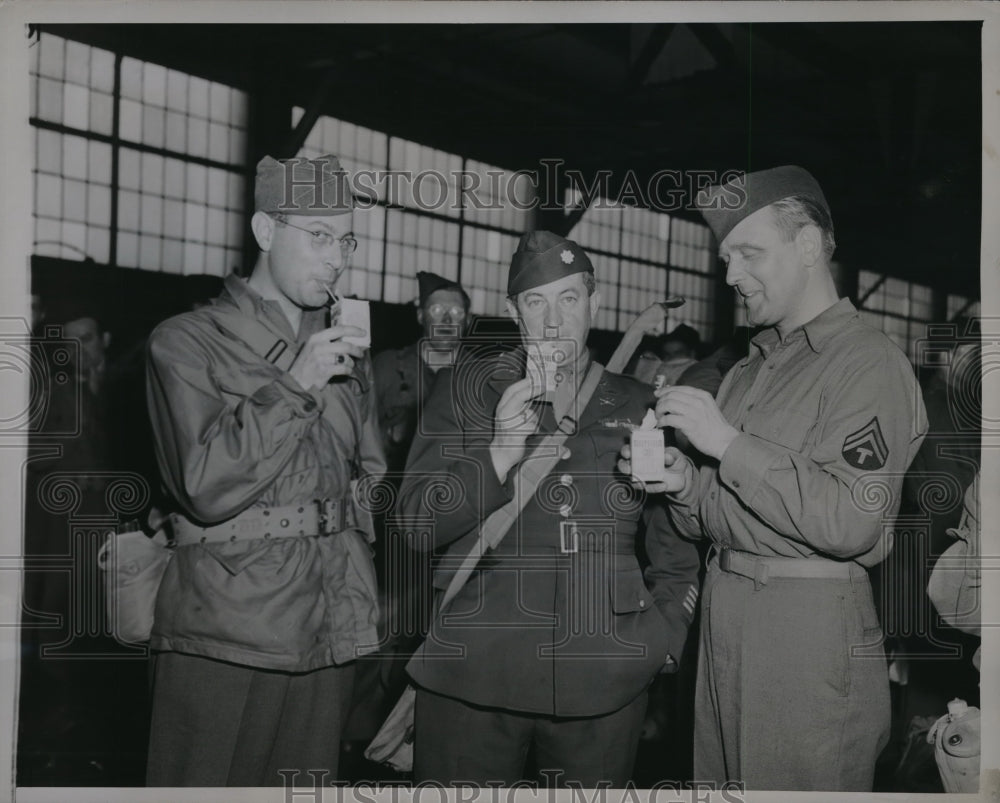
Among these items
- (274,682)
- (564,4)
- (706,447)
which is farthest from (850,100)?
(274,682)

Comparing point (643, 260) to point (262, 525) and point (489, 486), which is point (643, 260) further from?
point (262, 525)

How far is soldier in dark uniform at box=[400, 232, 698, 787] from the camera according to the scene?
2.72m

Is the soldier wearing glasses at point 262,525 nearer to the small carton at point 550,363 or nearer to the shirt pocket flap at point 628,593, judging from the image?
the small carton at point 550,363

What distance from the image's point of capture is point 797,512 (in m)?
2.45

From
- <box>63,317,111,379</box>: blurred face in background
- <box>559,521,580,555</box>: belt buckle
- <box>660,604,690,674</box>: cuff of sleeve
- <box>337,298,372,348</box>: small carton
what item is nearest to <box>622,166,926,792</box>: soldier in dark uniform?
<box>660,604,690,674</box>: cuff of sleeve

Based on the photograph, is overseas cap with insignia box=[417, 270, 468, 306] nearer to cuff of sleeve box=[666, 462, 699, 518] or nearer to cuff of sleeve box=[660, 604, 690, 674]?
cuff of sleeve box=[666, 462, 699, 518]

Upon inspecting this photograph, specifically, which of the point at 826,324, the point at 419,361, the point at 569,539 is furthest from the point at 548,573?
the point at 826,324

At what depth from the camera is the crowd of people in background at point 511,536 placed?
259cm

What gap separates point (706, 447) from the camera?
8.37ft

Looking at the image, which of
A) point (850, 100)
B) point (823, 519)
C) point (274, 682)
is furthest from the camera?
point (850, 100)

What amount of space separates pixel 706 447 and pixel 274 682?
1482 millimetres

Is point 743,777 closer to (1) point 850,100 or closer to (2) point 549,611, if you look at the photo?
(2) point 549,611

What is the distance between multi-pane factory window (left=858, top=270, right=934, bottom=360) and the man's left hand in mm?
849

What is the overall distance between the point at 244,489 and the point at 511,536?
2.77 ft
